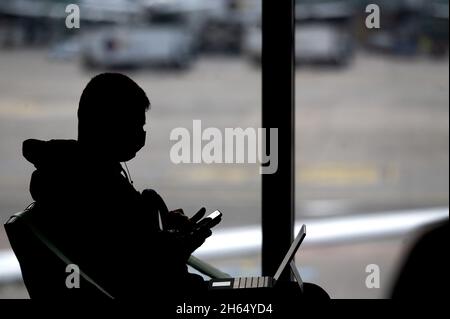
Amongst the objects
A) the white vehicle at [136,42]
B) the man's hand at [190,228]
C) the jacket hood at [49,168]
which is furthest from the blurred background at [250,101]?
the jacket hood at [49,168]

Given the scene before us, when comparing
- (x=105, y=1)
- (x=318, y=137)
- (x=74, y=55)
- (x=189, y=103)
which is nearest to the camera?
(x=105, y=1)

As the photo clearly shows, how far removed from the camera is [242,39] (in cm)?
324

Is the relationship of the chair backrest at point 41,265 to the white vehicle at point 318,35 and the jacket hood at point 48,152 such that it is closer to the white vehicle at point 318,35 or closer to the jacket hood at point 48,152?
the jacket hood at point 48,152

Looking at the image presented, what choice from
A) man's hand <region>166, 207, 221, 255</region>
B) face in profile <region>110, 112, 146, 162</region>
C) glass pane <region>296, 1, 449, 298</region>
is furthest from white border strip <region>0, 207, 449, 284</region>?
face in profile <region>110, 112, 146, 162</region>

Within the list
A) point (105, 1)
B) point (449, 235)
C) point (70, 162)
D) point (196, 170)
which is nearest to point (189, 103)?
point (196, 170)

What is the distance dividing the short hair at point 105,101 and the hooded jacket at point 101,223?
0.08 m

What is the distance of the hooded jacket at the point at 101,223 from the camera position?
6.25 ft

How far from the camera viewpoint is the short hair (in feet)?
6.40

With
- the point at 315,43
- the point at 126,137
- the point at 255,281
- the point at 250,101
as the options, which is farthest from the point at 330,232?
the point at 126,137

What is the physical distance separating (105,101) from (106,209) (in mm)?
274

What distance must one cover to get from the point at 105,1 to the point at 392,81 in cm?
161

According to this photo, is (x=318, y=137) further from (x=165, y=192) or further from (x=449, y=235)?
(x=449, y=235)

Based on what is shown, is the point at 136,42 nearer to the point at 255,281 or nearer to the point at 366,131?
the point at 255,281

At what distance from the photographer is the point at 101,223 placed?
195cm
